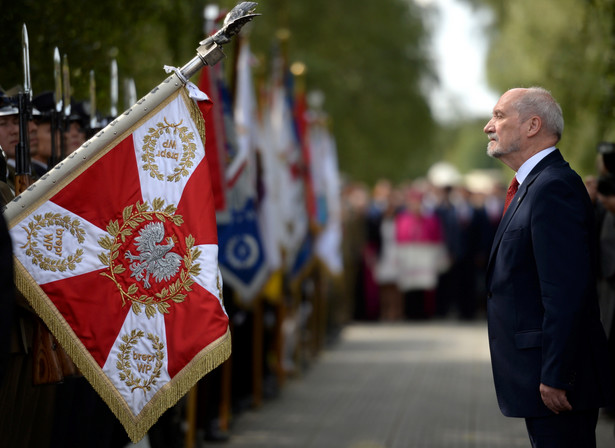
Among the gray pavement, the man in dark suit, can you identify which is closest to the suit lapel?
the man in dark suit

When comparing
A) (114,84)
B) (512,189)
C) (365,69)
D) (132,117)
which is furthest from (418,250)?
(132,117)

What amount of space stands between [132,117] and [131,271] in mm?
726

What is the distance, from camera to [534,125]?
476 centimetres

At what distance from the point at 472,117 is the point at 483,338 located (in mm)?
22354

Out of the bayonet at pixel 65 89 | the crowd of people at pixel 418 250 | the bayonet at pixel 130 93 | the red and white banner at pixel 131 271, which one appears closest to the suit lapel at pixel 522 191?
the red and white banner at pixel 131 271

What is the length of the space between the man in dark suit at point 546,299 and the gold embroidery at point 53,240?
185 centimetres

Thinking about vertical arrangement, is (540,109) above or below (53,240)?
above

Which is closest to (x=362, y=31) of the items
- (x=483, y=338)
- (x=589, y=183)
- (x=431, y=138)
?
(x=431, y=138)

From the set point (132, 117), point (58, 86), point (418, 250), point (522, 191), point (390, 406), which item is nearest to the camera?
point (522, 191)

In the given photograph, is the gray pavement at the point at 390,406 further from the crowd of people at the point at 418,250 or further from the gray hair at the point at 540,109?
the gray hair at the point at 540,109

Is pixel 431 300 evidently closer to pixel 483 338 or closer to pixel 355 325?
pixel 355 325

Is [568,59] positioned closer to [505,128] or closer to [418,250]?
[418,250]

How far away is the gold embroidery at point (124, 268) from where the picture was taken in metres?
4.99

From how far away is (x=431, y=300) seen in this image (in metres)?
21.0
